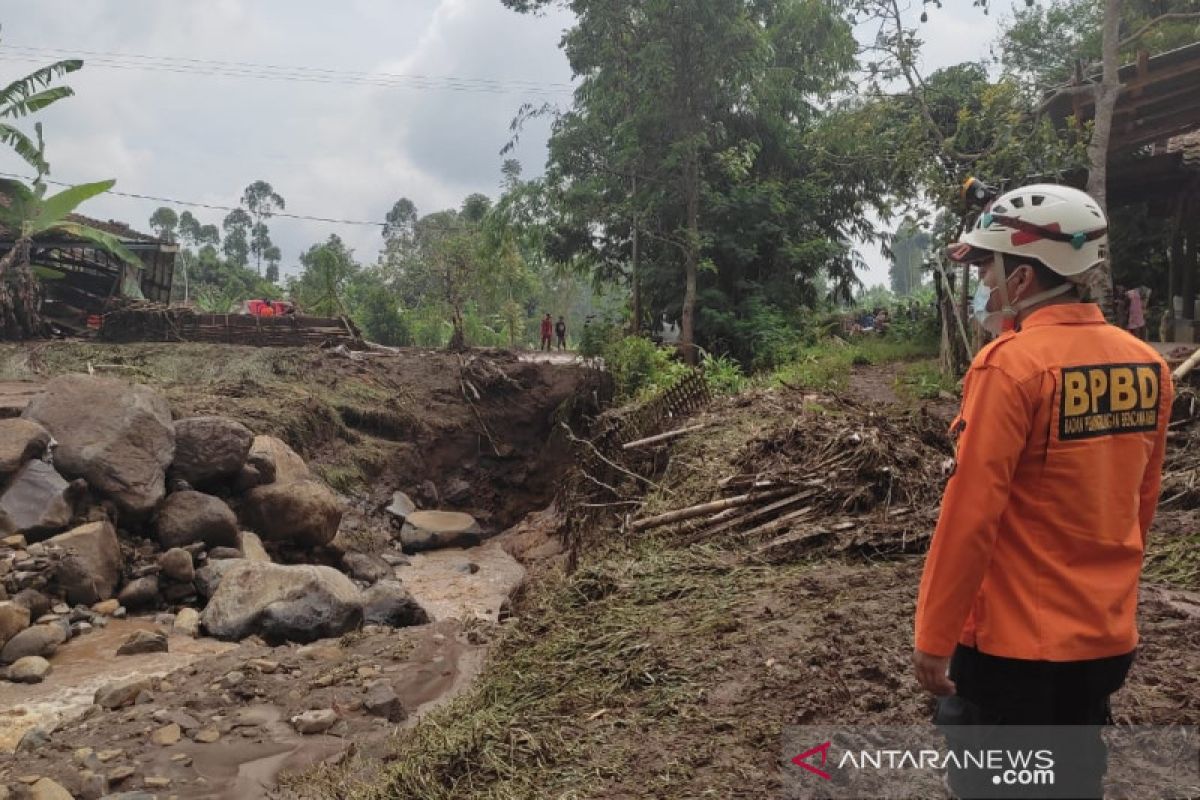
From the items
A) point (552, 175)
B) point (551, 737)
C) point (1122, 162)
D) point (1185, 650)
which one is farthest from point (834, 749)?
point (552, 175)

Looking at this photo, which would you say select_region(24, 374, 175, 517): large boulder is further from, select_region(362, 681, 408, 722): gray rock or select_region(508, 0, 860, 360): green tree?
select_region(508, 0, 860, 360): green tree

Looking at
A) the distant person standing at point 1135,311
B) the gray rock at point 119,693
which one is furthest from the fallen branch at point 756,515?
the distant person standing at point 1135,311

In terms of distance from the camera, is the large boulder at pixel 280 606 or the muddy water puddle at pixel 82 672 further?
the large boulder at pixel 280 606

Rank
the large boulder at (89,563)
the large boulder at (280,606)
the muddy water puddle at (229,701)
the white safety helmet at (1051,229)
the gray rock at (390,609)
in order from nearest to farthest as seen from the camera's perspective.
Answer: the white safety helmet at (1051,229) < the muddy water puddle at (229,701) < the large boulder at (280,606) < the large boulder at (89,563) < the gray rock at (390,609)

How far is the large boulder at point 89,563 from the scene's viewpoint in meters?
8.18

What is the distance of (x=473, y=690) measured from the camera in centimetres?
511

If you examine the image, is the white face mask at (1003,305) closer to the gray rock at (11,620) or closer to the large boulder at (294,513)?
the gray rock at (11,620)

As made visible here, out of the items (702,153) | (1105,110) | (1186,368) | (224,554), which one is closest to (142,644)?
(224,554)

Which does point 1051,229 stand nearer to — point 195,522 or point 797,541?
point 797,541

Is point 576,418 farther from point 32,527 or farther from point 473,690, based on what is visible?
point 473,690

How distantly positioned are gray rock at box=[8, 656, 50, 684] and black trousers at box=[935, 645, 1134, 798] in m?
7.14

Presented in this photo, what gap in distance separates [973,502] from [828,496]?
12.7ft

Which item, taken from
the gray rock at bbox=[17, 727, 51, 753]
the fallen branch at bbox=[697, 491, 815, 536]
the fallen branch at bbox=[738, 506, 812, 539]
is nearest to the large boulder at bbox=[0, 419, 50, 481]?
the gray rock at bbox=[17, 727, 51, 753]

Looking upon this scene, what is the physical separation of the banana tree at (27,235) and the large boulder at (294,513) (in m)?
9.41
